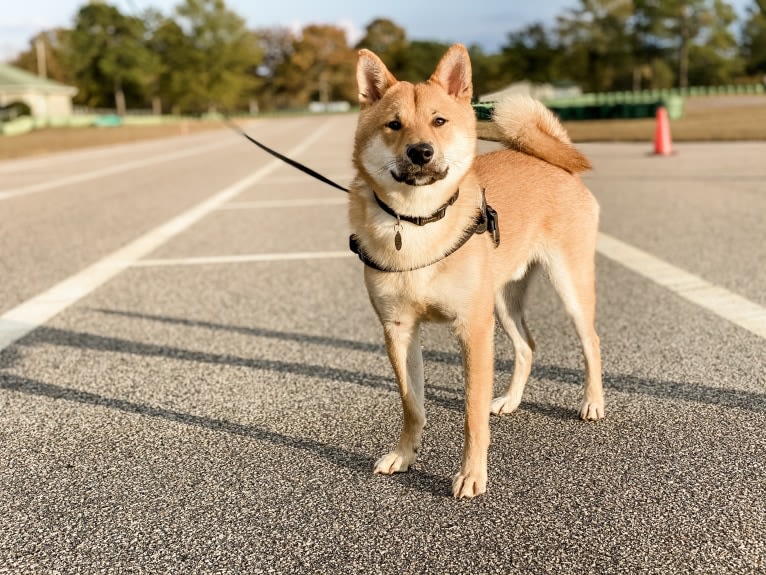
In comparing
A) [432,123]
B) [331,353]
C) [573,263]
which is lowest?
[331,353]

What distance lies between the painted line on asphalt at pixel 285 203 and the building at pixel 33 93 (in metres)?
65.6

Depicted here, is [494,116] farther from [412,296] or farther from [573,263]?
[412,296]

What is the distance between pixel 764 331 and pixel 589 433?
195cm

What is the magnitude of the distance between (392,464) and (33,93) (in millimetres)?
81831

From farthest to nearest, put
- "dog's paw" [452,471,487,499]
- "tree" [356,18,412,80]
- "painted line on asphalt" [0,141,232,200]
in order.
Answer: "tree" [356,18,412,80] → "painted line on asphalt" [0,141,232,200] → "dog's paw" [452,471,487,499]

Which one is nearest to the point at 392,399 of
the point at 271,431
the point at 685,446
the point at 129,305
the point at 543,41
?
the point at 271,431

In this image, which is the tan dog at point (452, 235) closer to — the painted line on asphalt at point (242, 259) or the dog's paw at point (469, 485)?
the dog's paw at point (469, 485)

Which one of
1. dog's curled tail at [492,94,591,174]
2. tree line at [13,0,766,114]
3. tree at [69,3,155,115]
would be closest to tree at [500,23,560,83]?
tree line at [13,0,766,114]

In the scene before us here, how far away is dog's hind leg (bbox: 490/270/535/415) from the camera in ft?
12.4

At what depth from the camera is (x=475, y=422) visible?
9.90ft

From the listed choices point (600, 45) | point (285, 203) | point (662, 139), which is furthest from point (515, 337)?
point (600, 45)

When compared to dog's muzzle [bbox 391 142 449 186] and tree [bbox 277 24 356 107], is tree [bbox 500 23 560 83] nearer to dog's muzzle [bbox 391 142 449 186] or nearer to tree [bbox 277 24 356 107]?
tree [bbox 277 24 356 107]

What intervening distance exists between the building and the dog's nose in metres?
74.8

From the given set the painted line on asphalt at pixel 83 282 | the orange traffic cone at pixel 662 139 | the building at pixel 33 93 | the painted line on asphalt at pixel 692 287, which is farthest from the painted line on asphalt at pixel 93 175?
the building at pixel 33 93
